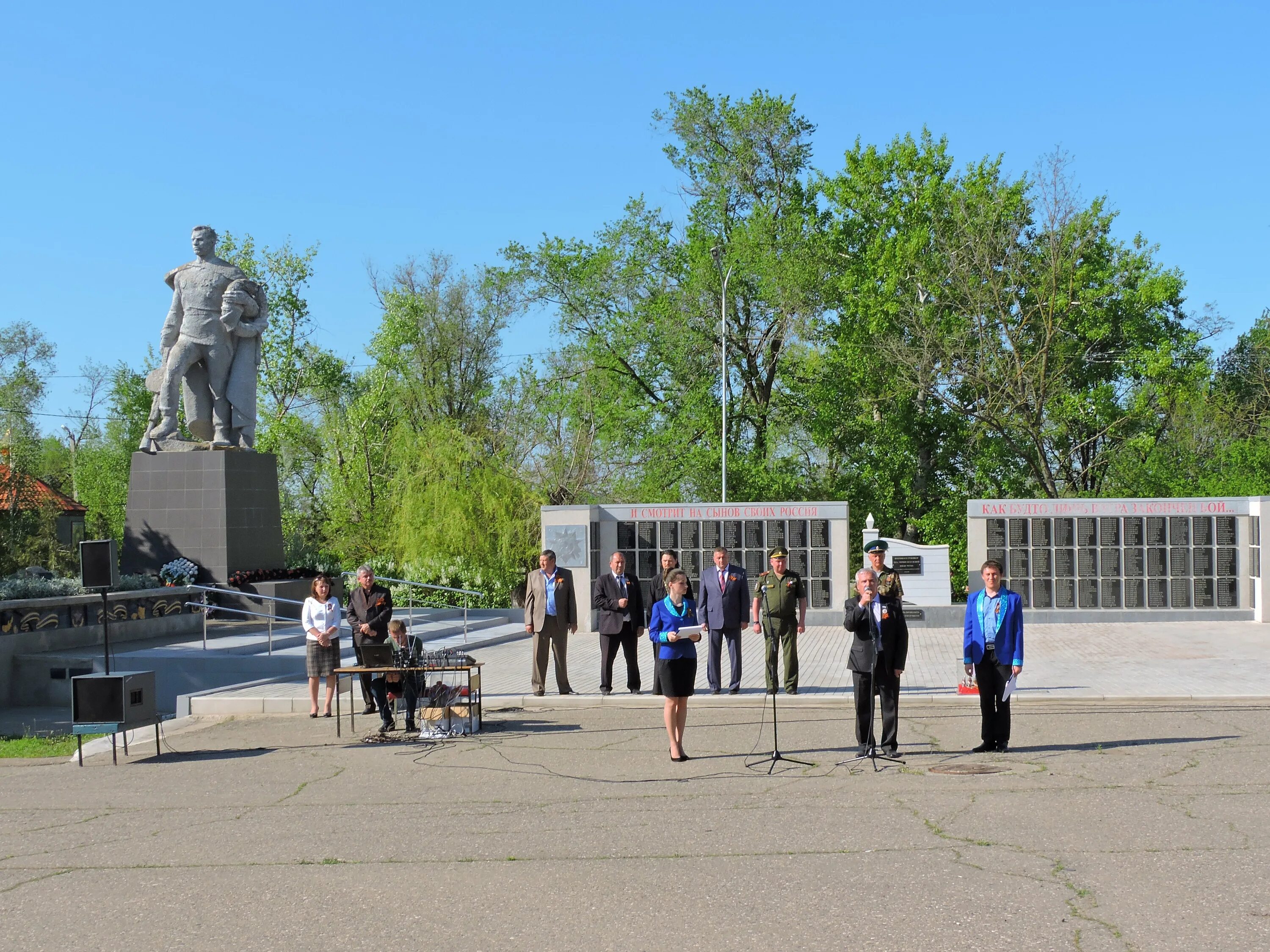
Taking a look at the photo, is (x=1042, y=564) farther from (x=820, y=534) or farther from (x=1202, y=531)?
(x=820, y=534)

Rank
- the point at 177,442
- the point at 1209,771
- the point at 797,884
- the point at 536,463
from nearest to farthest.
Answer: the point at 797,884
the point at 1209,771
the point at 177,442
the point at 536,463

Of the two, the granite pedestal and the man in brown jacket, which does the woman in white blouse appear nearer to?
the man in brown jacket

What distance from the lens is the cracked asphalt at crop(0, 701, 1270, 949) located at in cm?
580

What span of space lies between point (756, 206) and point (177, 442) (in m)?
19.9

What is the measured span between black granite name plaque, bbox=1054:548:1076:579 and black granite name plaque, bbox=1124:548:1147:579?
958mm

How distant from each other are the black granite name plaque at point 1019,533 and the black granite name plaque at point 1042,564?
275 millimetres

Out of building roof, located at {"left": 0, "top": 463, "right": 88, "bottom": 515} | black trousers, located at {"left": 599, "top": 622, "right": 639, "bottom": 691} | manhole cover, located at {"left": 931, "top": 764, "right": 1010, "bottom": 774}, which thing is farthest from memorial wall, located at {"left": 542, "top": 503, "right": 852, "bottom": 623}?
manhole cover, located at {"left": 931, "top": 764, "right": 1010, "bottom": 774}

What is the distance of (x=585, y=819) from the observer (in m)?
8.13

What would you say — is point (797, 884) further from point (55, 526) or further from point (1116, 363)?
point (1116, 363)

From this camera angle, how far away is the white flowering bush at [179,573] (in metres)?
22.3

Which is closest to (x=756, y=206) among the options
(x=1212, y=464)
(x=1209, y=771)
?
(x=1212, y=464)

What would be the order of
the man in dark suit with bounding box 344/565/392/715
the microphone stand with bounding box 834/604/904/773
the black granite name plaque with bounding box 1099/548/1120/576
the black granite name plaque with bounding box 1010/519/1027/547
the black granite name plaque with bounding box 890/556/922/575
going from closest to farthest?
the microphone stand with bounding box 834/604/904/773
the man in dark suit with bounding box 344/565/392/715
the black granite name plaque with bounding box 1099/548/1120/576
the black granite name plaque with bounding box 1010/519/1027/547
the black granite name plaque with bounding box 890/556/922/575

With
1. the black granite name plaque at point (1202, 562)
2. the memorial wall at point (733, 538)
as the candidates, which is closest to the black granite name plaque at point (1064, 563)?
the black granite name plaque at point (1202, 562)

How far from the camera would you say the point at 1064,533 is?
78.3 ft
